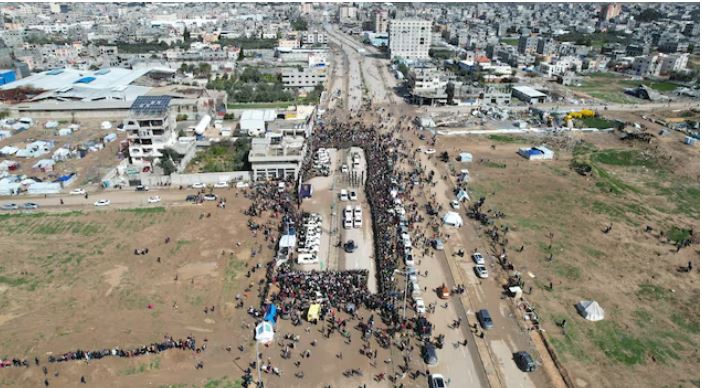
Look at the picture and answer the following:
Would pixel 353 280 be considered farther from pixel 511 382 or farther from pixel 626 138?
pixel 626 138

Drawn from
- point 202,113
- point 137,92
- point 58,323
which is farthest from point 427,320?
point 137,92

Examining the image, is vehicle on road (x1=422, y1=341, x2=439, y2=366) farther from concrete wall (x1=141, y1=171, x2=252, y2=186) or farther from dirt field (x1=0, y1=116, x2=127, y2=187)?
dirt field (x1=0, y1=116, x2=127, y2=187)

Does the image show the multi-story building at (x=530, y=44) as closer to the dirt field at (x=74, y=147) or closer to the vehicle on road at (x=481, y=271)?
the dirt field at (x=74, y=147)

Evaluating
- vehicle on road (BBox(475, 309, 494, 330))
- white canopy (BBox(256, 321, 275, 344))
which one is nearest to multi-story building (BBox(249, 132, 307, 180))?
white canopy (BBox(256, 321, 275, 344))

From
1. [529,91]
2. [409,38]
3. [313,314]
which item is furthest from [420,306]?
[409,38]

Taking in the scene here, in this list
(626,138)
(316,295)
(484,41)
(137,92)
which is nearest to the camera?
(316,295)

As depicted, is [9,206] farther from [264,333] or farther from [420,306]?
→ [420,306]
